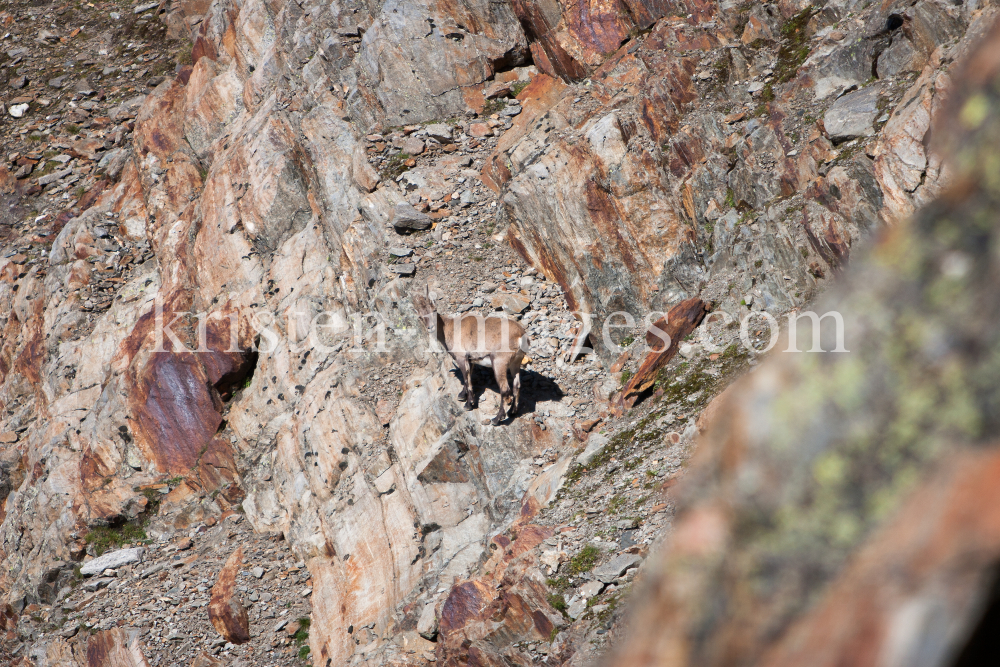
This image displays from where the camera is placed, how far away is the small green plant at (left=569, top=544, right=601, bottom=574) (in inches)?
379

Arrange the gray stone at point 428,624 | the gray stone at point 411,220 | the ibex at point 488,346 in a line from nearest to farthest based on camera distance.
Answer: the gray stone at point 428,624 → the ibex at point 488,346 → the gray stone at point 411,220

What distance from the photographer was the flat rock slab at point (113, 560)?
17609 mm

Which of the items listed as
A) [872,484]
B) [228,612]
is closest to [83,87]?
[228,612]

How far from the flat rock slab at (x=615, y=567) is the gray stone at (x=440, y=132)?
11.4m

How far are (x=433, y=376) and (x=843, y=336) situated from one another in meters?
12.2

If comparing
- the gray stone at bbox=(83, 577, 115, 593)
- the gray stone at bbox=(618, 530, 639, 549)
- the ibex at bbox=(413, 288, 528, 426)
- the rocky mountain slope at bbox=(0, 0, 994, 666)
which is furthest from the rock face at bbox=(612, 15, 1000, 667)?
the gray stone at bbox=(83, 577, 115, 593)

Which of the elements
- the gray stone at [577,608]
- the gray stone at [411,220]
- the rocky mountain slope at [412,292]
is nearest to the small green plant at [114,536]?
the rocky mountain slope at [412,292]

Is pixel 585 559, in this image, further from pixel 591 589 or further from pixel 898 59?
pixel 898 59

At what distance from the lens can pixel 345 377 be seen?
15820 mm

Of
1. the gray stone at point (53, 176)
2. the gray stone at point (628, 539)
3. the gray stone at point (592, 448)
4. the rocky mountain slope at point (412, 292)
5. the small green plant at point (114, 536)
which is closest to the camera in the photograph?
the gray stone at point (628, 539)

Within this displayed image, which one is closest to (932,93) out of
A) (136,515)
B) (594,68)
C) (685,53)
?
(685,53)

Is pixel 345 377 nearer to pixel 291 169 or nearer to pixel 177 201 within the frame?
pixel 291 169

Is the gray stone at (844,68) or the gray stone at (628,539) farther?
the gray stone at (844,68)

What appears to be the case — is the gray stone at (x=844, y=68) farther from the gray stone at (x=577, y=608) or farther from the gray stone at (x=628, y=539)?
the gray stone at (x=577, y=608)
